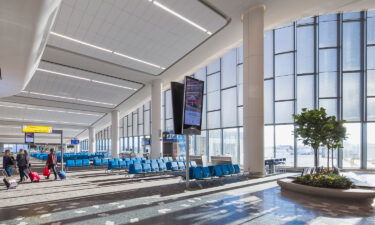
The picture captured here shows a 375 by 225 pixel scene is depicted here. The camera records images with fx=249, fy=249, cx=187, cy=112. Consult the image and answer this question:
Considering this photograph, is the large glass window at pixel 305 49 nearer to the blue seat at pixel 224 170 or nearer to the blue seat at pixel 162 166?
the blue seat at pixel 224 170

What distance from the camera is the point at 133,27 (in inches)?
482

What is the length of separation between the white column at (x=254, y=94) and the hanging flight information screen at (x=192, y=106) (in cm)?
318

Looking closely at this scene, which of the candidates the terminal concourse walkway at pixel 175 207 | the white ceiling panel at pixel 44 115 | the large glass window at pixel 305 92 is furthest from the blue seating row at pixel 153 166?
the white ceiling panel at pixel 44 115

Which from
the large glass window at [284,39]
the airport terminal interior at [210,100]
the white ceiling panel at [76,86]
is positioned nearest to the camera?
the airport terminal interior at [210,100]

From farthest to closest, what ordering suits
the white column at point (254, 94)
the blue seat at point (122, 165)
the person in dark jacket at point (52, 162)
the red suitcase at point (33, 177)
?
the blue seat at point (122, 165)
the person in dark jacket at point (52, 162)
the white column at point (254, 94)
the red suitcase at point (33, 177)

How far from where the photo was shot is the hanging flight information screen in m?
9.16

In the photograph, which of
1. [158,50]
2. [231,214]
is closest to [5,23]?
[231,214]

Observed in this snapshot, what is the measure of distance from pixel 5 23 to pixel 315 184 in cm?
987

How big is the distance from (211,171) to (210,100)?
10879mm

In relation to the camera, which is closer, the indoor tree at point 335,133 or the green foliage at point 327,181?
the green foliage at point 327,181

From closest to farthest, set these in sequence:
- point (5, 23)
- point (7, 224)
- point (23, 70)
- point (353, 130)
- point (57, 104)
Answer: point (7, 224) → point (5, 23) → point (23, 70) → point (353, 130) → point (57, 104)

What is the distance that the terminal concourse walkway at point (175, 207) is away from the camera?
5.29m

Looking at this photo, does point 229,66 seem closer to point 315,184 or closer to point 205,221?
point 315,184

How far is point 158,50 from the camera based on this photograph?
1506cm
